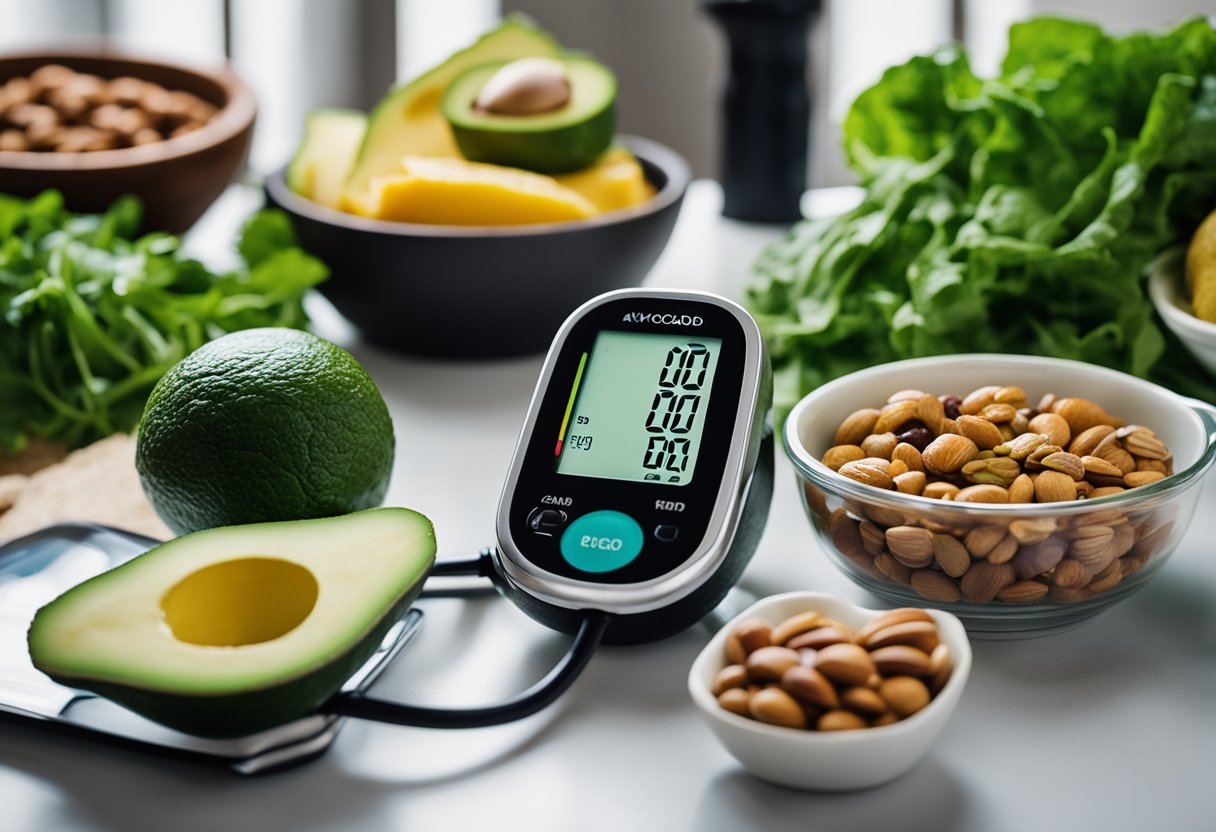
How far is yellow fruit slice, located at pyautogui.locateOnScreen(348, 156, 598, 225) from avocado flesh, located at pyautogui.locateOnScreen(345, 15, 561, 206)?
7 cm

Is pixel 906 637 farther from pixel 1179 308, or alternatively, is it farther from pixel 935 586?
pixel 1179 308

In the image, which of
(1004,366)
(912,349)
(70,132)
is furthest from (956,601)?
(70,132)

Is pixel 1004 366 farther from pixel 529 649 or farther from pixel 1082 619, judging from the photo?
pixel 529 649

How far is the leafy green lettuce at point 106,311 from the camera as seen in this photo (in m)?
1.05

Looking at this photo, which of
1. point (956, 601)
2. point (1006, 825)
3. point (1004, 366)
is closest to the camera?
point (1006, 825)

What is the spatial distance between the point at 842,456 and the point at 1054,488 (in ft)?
0.40

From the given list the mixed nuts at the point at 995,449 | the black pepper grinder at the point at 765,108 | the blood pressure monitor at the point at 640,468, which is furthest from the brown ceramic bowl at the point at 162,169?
the mixed nuts at the point at 995,449

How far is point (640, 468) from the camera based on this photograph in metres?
0.72

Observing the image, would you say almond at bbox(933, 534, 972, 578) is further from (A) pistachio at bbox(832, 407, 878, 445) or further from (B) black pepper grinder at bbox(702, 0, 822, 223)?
(B) black pepper grinder at bbox(702, 0, 822, 223)

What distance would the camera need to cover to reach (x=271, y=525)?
2.19 ft

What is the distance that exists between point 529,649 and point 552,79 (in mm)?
646

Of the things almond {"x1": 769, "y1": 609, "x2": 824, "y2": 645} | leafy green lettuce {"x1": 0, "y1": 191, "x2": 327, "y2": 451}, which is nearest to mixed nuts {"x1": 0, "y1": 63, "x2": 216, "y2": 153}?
leafy green lettuce {"x1": 0, "y1": 191, "x2": 327, "y2": 451}

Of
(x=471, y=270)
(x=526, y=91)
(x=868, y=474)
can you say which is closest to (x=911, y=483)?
(x=868, y=474)

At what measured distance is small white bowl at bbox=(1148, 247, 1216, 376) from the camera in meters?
0.93
